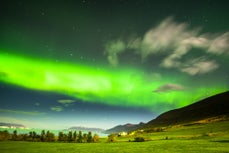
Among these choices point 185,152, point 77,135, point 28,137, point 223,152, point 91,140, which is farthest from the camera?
point 28,137

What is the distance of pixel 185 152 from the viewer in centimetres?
3419

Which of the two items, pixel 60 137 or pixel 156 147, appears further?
pixel 60 137

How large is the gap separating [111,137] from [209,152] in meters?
74.9

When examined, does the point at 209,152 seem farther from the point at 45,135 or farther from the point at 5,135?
the point at 5,135

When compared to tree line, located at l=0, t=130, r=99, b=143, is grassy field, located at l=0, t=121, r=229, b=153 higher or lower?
lower

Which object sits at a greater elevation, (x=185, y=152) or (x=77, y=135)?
(x=77, y=135)

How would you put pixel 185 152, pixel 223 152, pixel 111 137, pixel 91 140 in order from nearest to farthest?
pixel 223 152
pixel 185 152
pixel 111 137
pixel 91 140

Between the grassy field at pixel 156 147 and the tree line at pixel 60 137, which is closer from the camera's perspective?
the grassy field at pixel 156 147

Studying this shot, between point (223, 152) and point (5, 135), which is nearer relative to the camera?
A: point (223, 152)

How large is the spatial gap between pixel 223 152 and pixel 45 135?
124m

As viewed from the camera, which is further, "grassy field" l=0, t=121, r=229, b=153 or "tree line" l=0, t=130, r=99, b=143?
"tree line" l=0, t=130, r=99, b=143

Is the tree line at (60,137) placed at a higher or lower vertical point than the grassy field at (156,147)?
higher

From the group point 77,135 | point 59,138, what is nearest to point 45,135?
point 59,138

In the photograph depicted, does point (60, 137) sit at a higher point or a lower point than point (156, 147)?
higher
